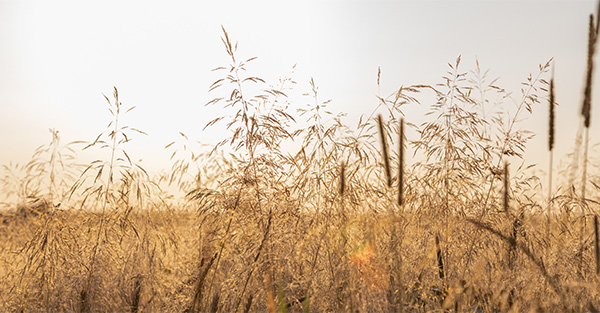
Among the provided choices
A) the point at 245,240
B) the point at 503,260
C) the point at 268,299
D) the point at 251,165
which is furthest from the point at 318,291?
the point at 503,260

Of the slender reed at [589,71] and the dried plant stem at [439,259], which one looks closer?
the slender reed at [589,71]

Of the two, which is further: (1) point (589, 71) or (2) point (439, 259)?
(2) point (439, 259)

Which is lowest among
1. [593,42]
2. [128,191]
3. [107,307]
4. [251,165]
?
[107,307]

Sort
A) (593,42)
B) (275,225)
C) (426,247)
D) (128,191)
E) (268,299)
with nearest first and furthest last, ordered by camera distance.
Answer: (593,42), (268,299), (275,225), (426,247), (128,191)

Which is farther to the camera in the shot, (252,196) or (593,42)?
(252,196)

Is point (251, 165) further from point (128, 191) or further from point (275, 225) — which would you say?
point (128, 191)

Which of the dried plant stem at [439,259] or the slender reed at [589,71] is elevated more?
the slender reed at [589,71]

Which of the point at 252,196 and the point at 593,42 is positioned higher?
the point at 593,42

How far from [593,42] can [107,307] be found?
3.28 meters

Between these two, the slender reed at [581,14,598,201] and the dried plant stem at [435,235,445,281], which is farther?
the dried plant stem at [435,235,445,281]

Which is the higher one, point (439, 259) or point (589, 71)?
point (589, 71)

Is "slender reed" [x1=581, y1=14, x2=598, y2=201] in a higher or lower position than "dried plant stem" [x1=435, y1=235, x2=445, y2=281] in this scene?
higher

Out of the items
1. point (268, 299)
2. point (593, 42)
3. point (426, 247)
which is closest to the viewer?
point (593, 42)

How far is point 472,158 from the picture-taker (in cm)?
369
